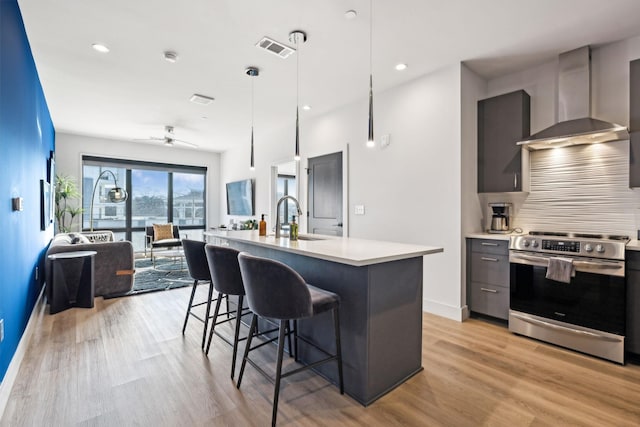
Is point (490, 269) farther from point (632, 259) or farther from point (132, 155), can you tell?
point (132, 155)

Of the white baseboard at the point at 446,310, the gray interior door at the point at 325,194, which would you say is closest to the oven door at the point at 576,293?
the white baseboard at the point at 446,310

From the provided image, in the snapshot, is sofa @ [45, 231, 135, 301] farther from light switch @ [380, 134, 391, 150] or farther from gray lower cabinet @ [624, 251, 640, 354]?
gray lower cabinet @ [624, 251, 640, 354]

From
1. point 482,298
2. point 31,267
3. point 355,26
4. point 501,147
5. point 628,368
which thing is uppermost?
point 355,26

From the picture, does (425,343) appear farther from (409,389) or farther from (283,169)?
(283,169)

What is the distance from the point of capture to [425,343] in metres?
2.74

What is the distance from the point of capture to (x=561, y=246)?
2.67 m

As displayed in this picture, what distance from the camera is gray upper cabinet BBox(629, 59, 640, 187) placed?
2557mm

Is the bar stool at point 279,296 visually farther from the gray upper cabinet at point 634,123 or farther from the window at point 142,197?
the window at point 142,197

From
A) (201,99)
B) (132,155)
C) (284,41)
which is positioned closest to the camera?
(284,41)

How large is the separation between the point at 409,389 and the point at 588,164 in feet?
9.18

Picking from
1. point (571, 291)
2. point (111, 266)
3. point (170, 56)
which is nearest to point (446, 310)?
point (571, 291)

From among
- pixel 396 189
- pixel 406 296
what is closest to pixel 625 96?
pixel 396 189

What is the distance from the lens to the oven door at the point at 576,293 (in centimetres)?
242

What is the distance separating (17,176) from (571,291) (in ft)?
15.4
